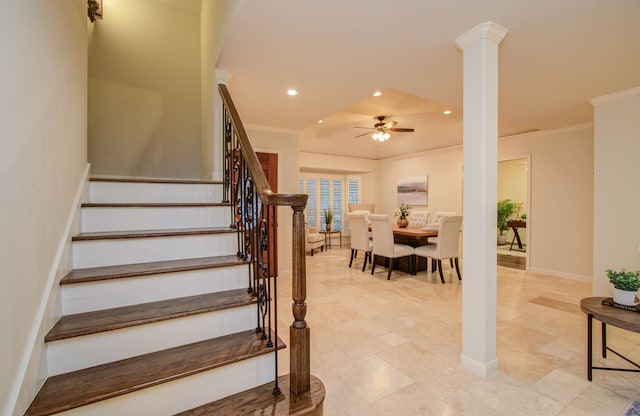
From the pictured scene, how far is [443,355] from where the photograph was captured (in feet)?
7.40

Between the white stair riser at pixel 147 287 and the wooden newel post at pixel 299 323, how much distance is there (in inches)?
24.8

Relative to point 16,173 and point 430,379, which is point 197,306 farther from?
point 430,379

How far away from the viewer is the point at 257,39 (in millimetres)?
2205

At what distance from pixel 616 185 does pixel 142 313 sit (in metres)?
4.71

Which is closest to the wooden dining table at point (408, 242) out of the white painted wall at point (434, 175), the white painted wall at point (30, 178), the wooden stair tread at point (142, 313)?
the white painted wall at point (434, 175)

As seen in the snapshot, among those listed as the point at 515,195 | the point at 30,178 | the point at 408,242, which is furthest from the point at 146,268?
the point at 515,195

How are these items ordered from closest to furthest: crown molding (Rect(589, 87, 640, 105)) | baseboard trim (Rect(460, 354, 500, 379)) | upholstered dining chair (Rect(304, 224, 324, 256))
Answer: baseboard trim (Rect(460, 354, 500, 379)) < crown molding (Rect(589, 87, 640, 105)) < upholstered dining chair (Rect(304, 224, 324, 256))

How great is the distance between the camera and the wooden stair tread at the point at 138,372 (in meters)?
1.09

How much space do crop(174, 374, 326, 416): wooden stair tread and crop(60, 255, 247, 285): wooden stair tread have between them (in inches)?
28.2

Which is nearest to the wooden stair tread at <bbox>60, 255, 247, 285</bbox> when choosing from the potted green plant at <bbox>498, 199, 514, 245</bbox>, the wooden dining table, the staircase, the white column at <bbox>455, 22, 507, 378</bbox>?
the staircase

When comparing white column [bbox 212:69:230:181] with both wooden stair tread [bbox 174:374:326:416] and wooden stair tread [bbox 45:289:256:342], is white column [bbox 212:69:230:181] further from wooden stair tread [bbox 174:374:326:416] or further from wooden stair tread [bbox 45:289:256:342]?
wooden stair tread [bbox 174:374:326:416]

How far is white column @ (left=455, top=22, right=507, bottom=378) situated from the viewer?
195cm

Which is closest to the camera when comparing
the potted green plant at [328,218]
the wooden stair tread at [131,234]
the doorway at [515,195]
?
the wooden stair tread at [131,234]

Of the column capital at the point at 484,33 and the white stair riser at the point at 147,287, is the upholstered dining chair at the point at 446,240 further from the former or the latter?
the white stair riser at the point at 147,287
